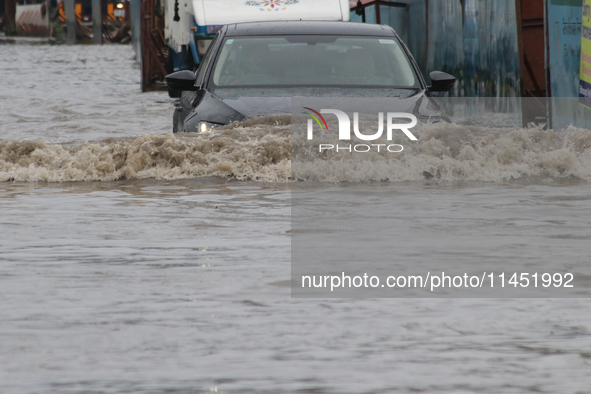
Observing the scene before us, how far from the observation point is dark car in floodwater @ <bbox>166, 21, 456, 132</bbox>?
8.91 m

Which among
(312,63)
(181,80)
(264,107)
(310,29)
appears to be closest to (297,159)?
(264,107)

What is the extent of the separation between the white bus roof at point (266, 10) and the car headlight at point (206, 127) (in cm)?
702

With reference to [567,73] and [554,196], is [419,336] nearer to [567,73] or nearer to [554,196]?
[554,196]

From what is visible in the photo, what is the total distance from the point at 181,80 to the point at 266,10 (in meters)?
7.21

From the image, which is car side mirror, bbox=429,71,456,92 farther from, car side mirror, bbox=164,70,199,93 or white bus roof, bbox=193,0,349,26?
white bus roof, bbox=193,0,349,26

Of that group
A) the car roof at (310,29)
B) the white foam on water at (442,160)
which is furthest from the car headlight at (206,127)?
the car roof at (310,29)

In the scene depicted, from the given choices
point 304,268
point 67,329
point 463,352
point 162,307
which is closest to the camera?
point 463,352

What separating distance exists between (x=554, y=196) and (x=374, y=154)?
179 cm

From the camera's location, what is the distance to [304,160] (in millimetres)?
9258

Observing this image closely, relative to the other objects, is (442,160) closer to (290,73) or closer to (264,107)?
(290,73)

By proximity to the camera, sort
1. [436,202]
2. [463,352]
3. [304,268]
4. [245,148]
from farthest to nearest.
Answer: [245,148]
[436,202]
[304,268]
[463,352]

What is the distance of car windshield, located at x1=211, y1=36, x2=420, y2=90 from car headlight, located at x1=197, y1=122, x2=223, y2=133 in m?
0.52

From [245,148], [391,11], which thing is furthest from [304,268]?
[391,11]

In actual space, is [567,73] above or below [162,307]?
above
